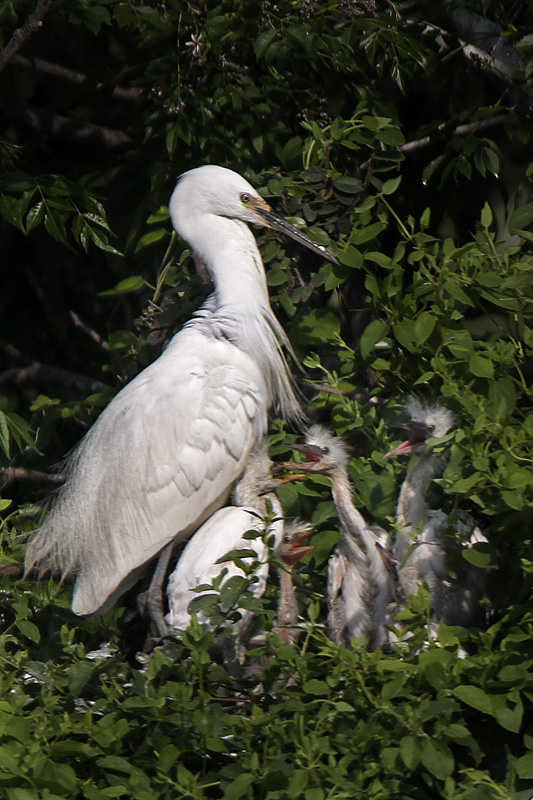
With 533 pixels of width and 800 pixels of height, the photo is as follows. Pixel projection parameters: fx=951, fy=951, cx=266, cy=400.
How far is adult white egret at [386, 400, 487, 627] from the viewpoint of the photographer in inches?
57.0

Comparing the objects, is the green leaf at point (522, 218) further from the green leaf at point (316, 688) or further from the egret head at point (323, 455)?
the green leaf at point (316, 688)

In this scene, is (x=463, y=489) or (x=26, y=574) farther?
(x=26, y=574)

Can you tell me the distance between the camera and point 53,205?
1.83m

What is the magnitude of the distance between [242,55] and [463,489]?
116cm

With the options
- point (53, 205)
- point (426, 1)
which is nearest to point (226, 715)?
point (53, 205)

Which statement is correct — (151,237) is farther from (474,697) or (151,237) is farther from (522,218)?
(474,697)

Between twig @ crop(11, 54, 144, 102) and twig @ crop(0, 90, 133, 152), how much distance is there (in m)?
0.08

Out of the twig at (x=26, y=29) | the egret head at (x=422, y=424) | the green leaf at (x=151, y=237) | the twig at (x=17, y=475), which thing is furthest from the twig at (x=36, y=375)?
the egret head at (x=422, y=424)

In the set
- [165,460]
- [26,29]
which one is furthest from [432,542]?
[26,29]

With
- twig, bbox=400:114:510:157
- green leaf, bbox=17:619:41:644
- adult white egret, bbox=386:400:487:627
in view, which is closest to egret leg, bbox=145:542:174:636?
green leaf, bbox=17:619:41:644

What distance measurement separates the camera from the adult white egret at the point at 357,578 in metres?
1.54

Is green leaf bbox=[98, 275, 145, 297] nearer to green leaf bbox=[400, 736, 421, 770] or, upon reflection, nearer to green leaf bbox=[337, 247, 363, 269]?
green leaf bbox=[337, 247, 363, 269]

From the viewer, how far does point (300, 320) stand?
6.68 ft

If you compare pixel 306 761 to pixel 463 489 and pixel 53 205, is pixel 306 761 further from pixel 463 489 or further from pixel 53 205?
pixel 53 205
